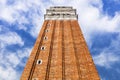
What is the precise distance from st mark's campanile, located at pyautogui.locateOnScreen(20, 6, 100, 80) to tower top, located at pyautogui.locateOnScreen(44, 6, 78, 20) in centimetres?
42

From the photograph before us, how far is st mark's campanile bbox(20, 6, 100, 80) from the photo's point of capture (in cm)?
2677

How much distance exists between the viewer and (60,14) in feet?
143

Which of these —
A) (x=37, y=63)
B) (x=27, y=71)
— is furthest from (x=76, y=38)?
(x=27, y=71)

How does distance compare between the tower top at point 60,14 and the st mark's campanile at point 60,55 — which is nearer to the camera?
the st mark's campanile at point 60,55

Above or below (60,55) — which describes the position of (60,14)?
above

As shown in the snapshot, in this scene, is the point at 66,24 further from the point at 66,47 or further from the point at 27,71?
the point at 27,71

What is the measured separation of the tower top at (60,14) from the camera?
140 feet

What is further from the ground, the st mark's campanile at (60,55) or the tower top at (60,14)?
the tower top at (60,14)

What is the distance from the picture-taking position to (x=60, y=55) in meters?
30.6

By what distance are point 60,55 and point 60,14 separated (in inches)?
552

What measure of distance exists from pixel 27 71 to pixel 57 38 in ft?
30.0

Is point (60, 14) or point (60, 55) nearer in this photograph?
point (60, 55)

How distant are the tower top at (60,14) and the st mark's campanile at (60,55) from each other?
1.37 feet

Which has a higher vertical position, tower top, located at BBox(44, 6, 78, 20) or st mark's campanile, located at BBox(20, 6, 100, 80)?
tower top, located at BBox(44, 6, 78, 20)
